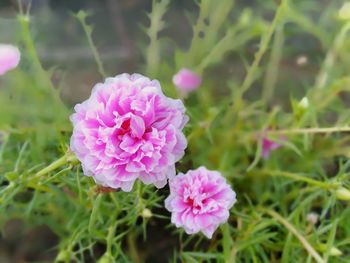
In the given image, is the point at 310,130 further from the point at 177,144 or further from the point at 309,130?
the point at 177,144

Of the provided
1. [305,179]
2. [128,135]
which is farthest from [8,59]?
[305,179]

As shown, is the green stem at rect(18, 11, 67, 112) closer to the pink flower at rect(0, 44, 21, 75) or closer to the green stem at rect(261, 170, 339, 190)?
the pink flower at rect(0, 44, 21, 75)

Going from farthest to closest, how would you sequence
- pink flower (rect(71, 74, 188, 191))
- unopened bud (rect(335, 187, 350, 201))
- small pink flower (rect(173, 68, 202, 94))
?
small pink flower (rect(173, 68, 202, 94)) → unopened bud (rect(335, 187, 350, 201)) → pink flower (rect(71, 74, 188, 191))

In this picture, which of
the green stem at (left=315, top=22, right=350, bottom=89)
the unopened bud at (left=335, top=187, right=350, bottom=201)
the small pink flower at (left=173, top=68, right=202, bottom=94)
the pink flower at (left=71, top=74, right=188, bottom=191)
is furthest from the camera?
the green stem at (left=315, top=22, right=350, bottom=89)

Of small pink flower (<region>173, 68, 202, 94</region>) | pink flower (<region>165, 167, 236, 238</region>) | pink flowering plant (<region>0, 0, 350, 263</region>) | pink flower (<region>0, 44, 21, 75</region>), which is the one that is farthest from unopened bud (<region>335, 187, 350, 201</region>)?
pink flower (<region>0, 44, 21, 75</region>)

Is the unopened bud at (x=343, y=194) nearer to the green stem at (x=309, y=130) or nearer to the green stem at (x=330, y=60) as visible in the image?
the green stem at (x=309, y=130)

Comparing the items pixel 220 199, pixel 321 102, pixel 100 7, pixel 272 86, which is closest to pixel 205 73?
pixel 272 86

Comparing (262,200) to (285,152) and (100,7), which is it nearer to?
(285,152)

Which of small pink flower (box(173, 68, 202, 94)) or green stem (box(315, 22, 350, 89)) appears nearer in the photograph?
small pink flower (box(173, 68, 202, 94))

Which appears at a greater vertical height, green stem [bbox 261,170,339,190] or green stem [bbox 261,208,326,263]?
green stem [bbox 261,170,339,190]
